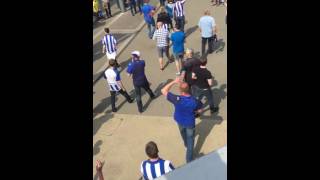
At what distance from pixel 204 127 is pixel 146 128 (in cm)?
129

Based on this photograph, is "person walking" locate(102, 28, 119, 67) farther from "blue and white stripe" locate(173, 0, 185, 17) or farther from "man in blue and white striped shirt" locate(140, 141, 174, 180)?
"man in blue and white striped shirt" locate(140, 141, 174, 180)

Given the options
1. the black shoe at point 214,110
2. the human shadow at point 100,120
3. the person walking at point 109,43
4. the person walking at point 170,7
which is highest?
the person walking at point 170,7

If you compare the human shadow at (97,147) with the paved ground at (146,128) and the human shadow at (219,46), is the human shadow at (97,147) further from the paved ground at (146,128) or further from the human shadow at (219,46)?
the human shadow at (219,46)

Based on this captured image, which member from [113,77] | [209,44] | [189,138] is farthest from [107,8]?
[189,138]

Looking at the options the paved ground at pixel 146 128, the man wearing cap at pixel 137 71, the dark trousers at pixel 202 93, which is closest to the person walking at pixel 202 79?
the dark trousers at pixel 202 93

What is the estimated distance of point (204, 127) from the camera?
339 inches

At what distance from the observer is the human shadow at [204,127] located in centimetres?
815

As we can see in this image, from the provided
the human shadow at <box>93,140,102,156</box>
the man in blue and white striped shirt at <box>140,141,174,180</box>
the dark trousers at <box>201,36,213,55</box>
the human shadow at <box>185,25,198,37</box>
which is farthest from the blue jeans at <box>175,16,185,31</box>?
the man in blue and white striped shirt at <box>140,141,174,180</box>

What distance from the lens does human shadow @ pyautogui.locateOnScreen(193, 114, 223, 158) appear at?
8148 mm
